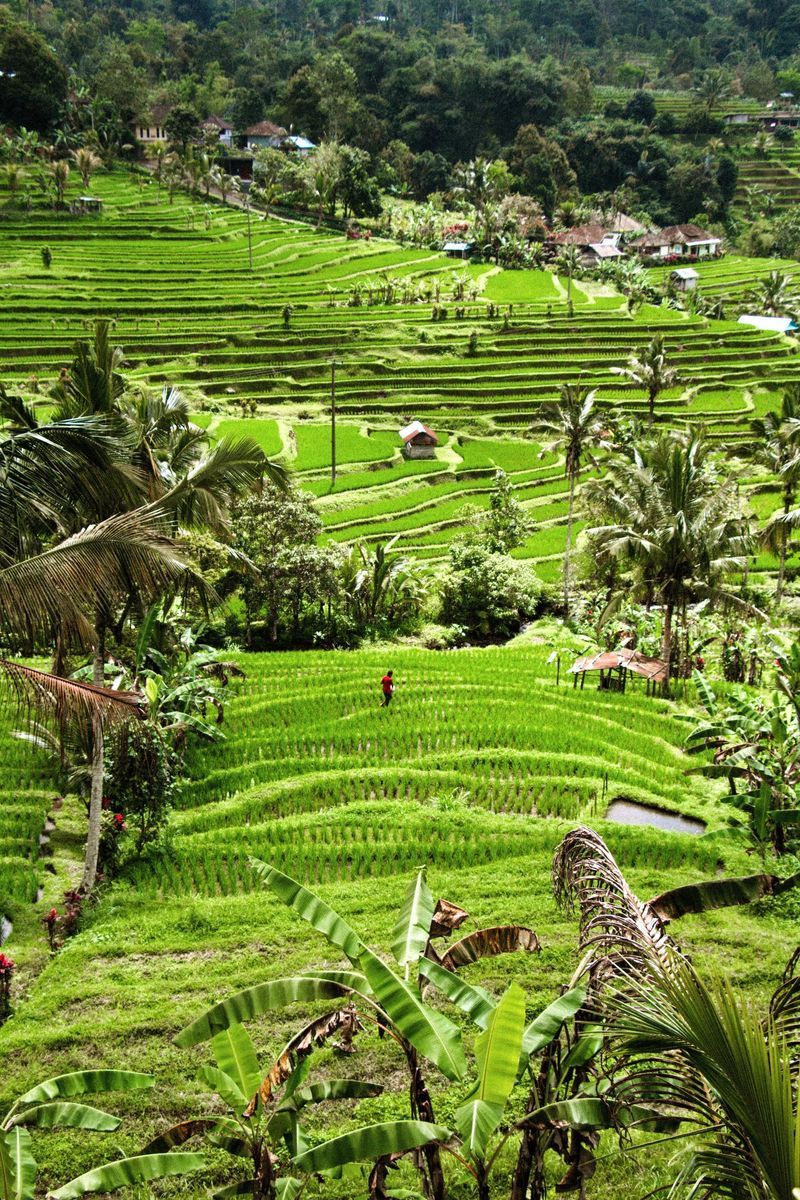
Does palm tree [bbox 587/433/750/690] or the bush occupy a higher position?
palm tree [bbox 587/433/750/690]

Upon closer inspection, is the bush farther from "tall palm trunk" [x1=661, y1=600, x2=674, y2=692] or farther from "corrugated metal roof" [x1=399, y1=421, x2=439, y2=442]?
"corrugated metal roof" [x1=399, y1=421, x2=439, y2=442]

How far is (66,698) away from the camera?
7.43 meters

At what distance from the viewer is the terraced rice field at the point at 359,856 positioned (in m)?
7.84

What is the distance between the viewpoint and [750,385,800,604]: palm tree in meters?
22.3

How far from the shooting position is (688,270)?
69.5 meters

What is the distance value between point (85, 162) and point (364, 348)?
103 feet

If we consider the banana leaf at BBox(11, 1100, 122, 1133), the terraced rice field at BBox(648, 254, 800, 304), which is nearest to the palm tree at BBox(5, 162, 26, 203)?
the terraced rice field at BBox(648, 254, 800, 304)

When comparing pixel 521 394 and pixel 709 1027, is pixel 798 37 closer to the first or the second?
pixel 521 394

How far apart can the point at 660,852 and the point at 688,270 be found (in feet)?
215

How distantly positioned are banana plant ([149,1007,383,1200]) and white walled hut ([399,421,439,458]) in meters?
31.2

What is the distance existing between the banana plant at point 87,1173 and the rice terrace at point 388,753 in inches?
1.0

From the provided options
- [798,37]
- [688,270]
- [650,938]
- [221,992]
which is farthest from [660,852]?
[798,37]

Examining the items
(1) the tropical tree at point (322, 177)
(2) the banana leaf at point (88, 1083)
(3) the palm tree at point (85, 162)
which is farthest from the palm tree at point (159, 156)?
(2) the banana leaf at point (88, 1083)

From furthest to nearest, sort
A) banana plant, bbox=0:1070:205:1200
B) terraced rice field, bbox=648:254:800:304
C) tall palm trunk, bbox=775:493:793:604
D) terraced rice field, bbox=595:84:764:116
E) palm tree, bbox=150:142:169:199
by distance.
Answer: terraced rice field, bbox=595:84:764:116, palm tree, bbox=150:142:169:199, terraced rice field, bbox=648:254:800:304, tall palm trunk, bbox=775:493:793:604, banana plant, bbox=0:1070:205:1200
